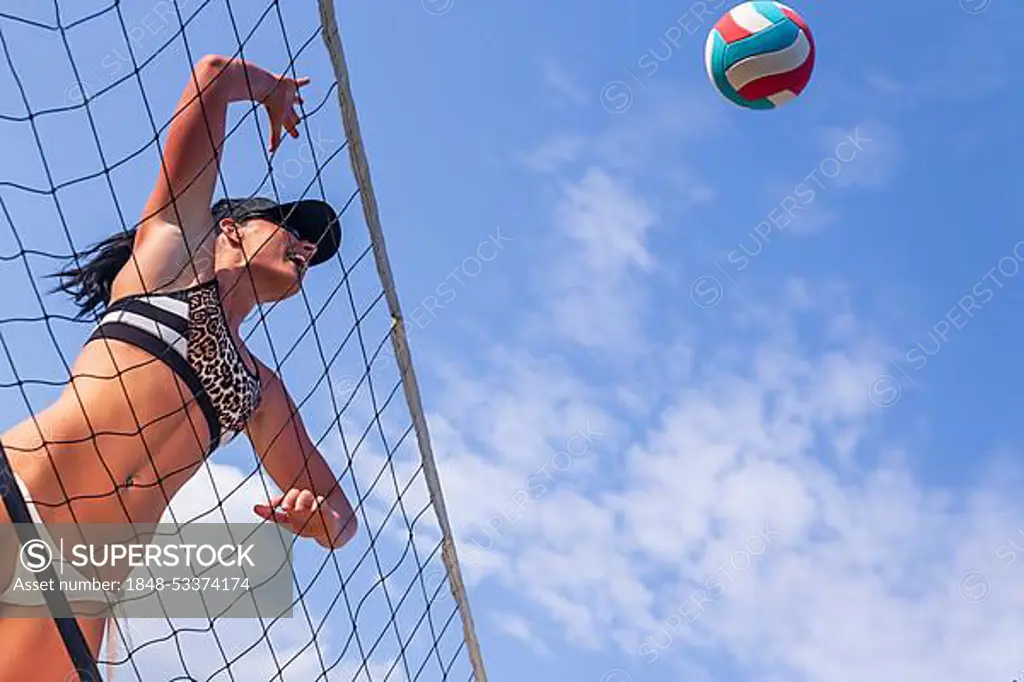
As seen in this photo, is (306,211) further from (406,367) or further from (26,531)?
(26,531)

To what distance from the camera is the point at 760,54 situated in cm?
459

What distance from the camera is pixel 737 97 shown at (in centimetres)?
473

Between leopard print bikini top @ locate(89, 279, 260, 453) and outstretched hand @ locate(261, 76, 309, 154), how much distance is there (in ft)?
1.36

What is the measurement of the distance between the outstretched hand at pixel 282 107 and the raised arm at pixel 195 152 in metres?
0.16

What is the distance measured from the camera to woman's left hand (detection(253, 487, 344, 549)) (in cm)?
240

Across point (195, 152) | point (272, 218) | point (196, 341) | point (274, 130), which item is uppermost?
point (274, 130)

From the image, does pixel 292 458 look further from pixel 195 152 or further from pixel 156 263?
pixel 195 152

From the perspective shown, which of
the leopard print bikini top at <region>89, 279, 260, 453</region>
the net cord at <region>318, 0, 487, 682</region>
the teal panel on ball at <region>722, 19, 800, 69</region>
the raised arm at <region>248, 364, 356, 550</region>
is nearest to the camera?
the leopard print bikini top at <region>89, 279, 260, 453</region>

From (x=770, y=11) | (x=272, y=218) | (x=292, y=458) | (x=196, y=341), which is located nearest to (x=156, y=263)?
(x=196, y=341)

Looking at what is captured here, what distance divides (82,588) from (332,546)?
62cm

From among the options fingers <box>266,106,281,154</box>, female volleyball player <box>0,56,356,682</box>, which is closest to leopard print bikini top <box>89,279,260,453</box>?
female volleyball player <box>0,56,356,682</box>

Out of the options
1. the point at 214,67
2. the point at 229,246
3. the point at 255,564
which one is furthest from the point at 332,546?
the point at 214,67

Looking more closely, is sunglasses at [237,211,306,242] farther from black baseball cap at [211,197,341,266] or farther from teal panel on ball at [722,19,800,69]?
teal panel on ball at [722,19,800,69]

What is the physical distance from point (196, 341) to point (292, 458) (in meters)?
0.47
